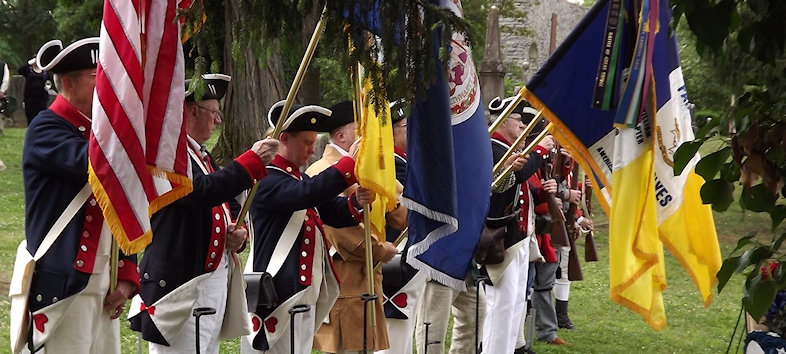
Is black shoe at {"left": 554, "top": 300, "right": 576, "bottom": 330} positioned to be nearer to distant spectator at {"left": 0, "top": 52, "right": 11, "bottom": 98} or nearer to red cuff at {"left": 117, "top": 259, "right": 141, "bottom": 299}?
red cuff at {"left": 117, "top": 259, "right": 141, "bottom": 299}

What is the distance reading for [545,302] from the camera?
9672 millimetres

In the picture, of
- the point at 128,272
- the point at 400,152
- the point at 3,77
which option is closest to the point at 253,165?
the point at 128,272

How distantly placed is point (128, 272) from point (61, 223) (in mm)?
394

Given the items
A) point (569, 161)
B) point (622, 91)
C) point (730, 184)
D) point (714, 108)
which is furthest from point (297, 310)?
point (714, 108)

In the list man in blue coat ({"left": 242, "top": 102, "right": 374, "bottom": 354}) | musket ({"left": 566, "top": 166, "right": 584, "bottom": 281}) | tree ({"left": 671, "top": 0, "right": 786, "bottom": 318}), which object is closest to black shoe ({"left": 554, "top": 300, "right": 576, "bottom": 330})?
musket ({"left": 566, "top": 166, "right": 584, "bottom": 281})

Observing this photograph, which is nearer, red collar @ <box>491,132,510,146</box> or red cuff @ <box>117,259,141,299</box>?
red cuff @ <box>117,259,141,299</box>

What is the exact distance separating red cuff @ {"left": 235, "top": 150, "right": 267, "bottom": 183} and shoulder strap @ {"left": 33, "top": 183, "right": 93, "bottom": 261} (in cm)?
80

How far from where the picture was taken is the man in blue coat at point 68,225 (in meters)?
4.25

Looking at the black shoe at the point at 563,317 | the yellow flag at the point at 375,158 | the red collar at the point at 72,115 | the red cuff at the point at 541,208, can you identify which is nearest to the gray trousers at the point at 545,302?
the black shoe at the point at 563,317

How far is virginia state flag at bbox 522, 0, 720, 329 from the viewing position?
628 cm

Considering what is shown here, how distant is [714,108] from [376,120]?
13.2 metres

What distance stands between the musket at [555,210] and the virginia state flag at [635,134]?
209cm

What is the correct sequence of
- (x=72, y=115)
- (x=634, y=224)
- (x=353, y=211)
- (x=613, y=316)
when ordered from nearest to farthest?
(x=72, y=115)
(x=353, y=211)
(x=634, y=224)
(x=613, y=316)

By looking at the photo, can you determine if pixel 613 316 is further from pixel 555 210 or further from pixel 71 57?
pixel 71 57
